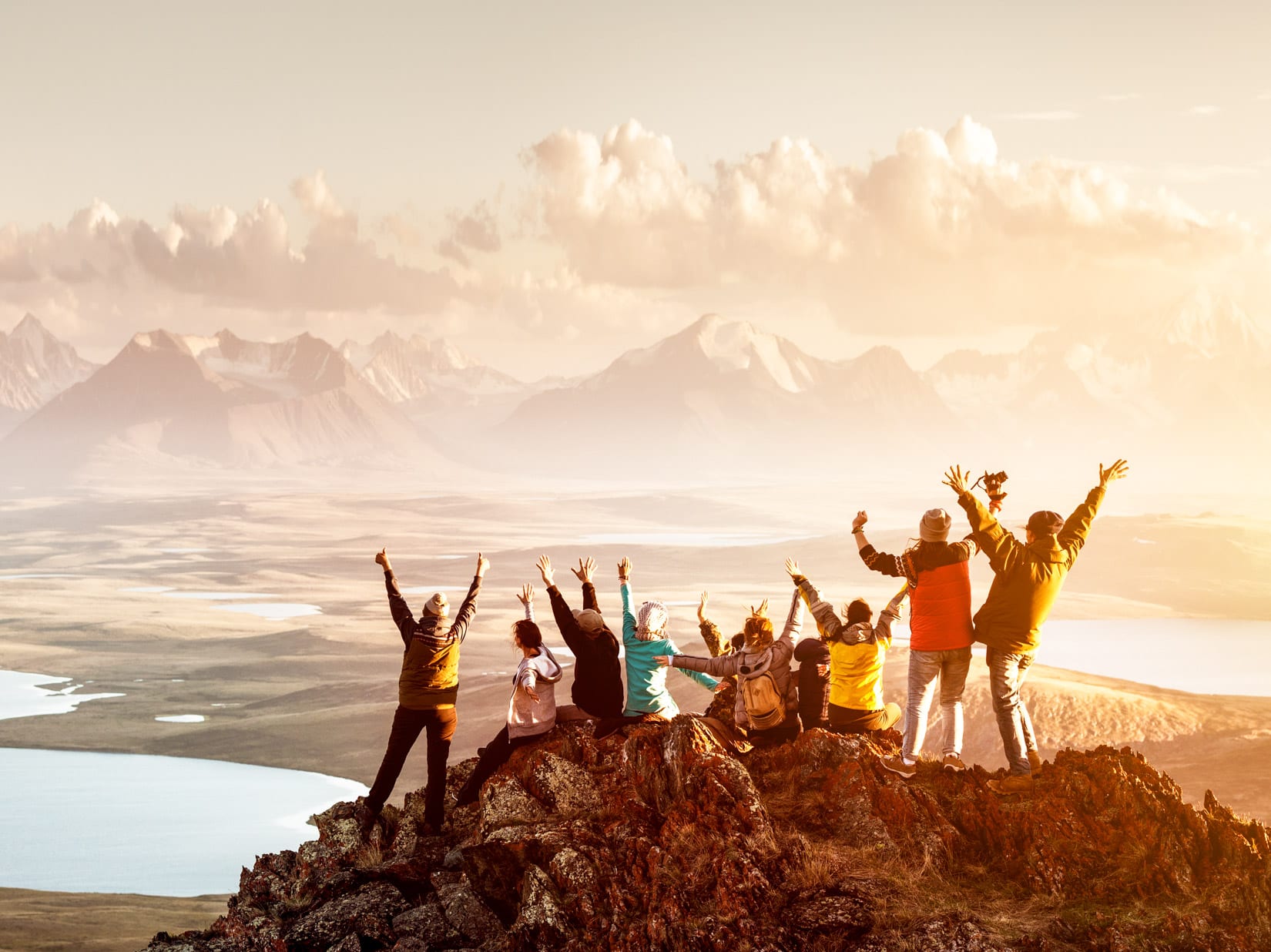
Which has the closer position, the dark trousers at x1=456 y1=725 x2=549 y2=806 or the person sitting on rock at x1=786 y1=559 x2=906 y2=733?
the person sitting on rock at x1=786 y1=559 x2=906 y2=733

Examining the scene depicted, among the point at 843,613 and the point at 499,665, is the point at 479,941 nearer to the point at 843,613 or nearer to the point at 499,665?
the point at 843,613

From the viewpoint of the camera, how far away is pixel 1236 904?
11.9 meters

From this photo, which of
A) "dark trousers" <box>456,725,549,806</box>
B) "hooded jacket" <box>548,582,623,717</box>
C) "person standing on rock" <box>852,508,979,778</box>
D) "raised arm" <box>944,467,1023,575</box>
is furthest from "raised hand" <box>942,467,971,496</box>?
"dark trousers" <box>456,725,549,806</box>

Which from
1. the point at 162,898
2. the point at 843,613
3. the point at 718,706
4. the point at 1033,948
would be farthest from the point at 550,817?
the point at 162,898

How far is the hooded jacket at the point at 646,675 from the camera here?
559 inches

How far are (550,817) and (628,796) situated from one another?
991 millimetres

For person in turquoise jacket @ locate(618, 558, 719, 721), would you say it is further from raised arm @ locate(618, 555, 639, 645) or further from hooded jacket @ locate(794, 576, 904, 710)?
hooded jacket @ locate(794, 576, 904, 710)

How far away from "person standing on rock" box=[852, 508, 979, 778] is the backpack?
159 cm

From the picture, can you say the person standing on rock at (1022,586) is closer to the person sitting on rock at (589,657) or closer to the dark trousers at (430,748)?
the person sitting on rock at (589,657)

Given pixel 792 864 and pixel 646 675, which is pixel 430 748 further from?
pixel 792 864

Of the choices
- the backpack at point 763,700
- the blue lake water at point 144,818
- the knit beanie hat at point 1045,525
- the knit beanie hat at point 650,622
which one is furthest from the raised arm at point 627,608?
the blue lake water at point 144,818

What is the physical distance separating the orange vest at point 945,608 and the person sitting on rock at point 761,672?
1.50 meters

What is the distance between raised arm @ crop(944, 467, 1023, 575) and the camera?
12367 mm

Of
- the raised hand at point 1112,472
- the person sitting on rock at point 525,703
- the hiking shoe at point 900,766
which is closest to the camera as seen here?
the raised hand at point 1112,472
